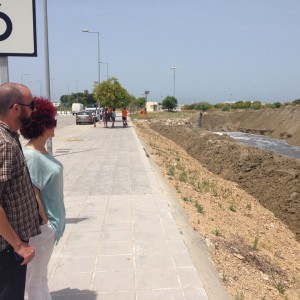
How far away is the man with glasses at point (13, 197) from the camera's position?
2105 mm

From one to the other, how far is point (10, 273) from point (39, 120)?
3.32 feet

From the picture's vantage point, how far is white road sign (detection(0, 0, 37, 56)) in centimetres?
320

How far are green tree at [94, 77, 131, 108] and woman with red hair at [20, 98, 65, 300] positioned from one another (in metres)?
27.9

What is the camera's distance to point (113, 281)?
3.91 m

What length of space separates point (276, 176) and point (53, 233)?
10.3 metres

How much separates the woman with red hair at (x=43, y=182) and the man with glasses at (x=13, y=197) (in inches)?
13.9

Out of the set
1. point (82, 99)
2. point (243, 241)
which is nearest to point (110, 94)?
point (243, 241)

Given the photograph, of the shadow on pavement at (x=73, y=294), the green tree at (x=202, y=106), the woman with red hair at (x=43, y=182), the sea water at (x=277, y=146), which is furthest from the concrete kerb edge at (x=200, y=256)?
the green tree at (x=202, y=106)

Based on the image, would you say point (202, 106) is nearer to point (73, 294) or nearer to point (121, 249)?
point (121, 249)

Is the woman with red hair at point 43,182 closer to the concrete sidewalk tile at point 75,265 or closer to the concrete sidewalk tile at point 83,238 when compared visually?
the concrete sidewalk tile at point 75,265

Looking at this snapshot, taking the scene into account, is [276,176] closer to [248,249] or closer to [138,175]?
[138,175]

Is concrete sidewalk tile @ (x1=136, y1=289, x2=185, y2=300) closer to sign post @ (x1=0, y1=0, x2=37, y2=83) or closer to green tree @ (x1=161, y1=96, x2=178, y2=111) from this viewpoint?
sign post @ (x1=0, y1=0, x2=37, y2=83)

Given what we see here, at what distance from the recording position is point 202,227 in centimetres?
605

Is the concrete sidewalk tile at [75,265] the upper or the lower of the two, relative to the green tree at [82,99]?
lower
